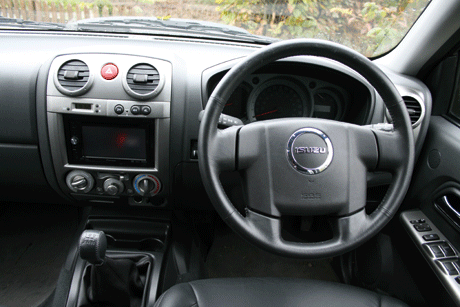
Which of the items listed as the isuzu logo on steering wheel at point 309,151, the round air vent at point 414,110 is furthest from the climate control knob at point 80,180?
the round air vent at point 414,110

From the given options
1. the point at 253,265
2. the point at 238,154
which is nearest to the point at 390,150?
the point at 238,154

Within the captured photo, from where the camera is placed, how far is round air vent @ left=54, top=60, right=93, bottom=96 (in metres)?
1.24

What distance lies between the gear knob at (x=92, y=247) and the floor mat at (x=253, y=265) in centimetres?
92

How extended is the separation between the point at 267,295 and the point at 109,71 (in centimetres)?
95

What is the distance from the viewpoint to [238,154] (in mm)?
992

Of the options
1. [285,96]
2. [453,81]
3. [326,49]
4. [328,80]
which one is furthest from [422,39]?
[326,49]

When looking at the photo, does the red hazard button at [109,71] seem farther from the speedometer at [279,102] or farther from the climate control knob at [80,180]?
the speedometer at [279,102]

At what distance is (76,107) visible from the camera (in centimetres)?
125

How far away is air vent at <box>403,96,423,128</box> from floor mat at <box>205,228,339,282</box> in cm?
106

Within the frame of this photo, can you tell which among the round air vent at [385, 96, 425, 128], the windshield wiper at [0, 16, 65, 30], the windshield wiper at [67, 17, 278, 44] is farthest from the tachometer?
the windshield wiper at [0, 16, 65, 30]

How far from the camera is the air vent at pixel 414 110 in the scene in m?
1.33

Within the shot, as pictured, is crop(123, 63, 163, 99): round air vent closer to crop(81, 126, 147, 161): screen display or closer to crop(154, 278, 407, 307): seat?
crop(81, 126, 147, 161): screen display

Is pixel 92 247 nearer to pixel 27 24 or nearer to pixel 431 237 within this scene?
pixel 27 24

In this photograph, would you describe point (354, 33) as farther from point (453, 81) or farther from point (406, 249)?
point (406, 249)
